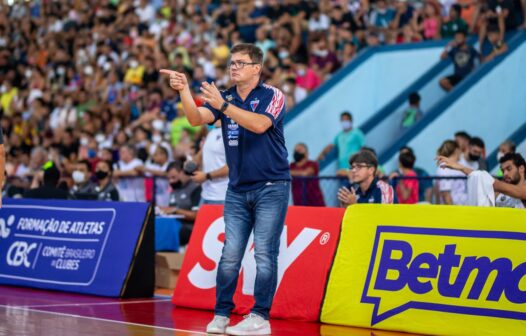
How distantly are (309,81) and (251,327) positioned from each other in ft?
43.1

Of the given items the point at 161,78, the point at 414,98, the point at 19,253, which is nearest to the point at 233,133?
the point at 19,253

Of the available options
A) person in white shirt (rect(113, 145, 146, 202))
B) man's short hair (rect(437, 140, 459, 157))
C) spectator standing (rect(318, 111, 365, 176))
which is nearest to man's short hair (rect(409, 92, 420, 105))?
spectator standing (rect(318, 111, 365, 176))

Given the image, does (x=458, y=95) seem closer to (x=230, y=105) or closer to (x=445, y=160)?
(x=445, y=160)

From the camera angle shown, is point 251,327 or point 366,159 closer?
point 251,327

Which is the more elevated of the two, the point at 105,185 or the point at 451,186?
the point at 451,186

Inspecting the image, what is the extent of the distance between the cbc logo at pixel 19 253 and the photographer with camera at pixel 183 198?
6.77 ft

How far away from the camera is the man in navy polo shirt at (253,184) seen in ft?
28.9

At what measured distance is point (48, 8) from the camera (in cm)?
3106

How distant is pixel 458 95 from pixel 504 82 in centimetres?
83

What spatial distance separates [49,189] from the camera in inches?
558

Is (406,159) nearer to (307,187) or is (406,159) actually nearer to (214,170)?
(307,187)

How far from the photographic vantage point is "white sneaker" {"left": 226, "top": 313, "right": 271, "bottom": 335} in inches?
345

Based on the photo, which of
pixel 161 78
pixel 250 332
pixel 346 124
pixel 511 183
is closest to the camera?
pixel 250 332

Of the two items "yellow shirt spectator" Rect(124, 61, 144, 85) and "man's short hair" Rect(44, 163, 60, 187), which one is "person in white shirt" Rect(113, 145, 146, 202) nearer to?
"man's short hair" Rect(44, 163, 60, 187)
